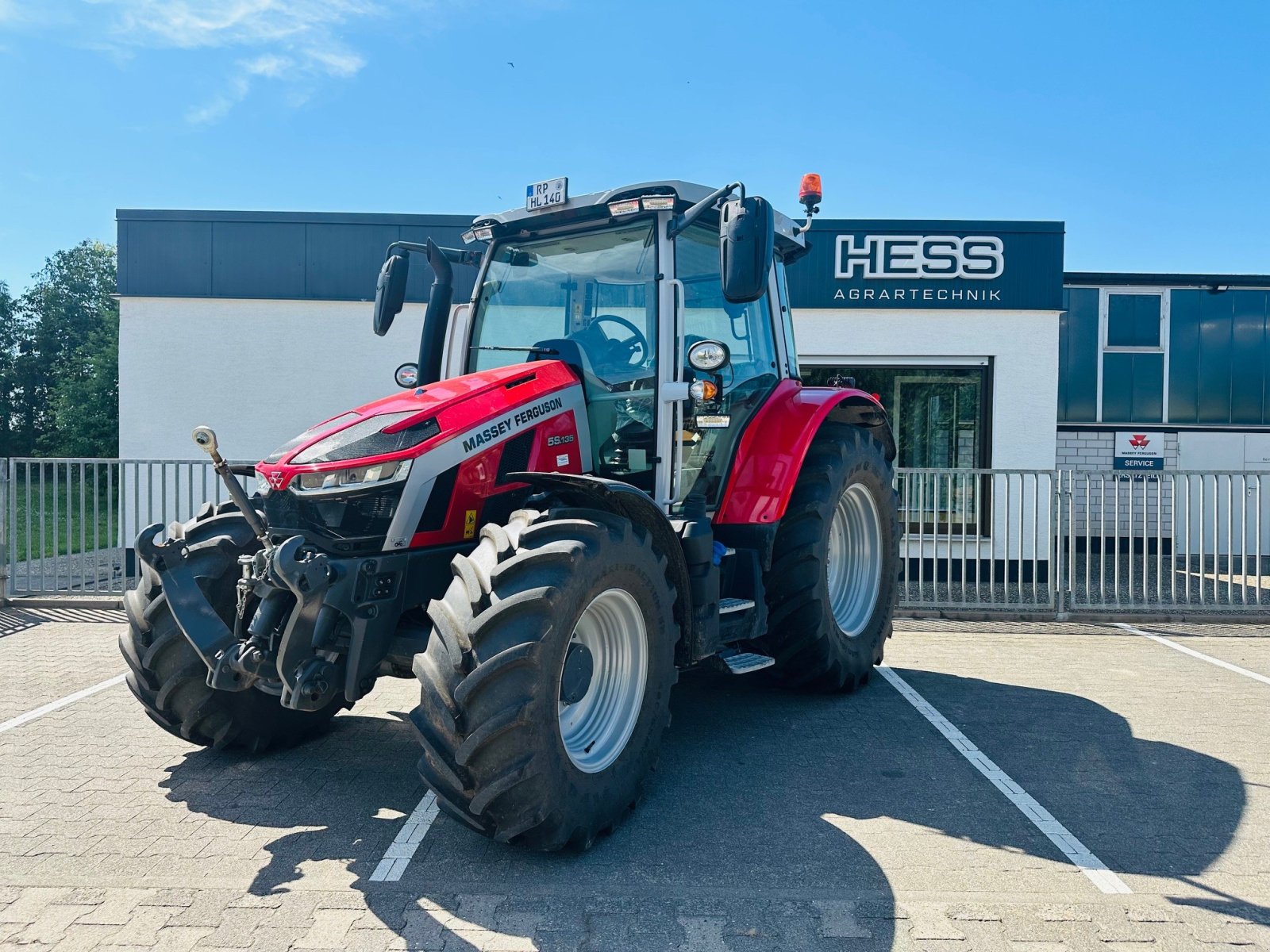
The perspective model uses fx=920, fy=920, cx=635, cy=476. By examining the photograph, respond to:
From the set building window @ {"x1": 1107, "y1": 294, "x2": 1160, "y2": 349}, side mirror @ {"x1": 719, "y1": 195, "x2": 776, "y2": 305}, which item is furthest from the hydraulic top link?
building window @ {"x1": 1107, "y1": 294, "x2": 1160, "y2": 349}

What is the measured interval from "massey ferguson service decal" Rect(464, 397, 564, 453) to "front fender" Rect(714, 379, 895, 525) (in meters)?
1.27

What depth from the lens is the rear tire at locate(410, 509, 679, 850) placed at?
306 centimetres

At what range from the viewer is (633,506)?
3.80 m

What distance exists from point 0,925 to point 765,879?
8.07 feet

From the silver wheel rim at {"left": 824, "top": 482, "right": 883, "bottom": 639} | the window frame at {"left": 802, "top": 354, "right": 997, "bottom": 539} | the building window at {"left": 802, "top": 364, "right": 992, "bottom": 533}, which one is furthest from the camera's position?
the building window at {"left": 802, "top": 364, "right": 992, "bottom": 533}

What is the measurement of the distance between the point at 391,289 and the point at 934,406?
9.01 metres

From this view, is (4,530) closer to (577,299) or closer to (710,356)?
(577,299)

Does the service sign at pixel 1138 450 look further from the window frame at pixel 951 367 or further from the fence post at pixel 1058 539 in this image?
the fence post at pixel 1058 539

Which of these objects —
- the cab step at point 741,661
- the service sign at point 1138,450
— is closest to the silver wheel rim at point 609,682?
the cab step at point 741,661

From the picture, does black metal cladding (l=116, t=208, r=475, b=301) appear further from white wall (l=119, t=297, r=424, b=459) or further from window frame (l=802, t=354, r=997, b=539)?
window frame (l=802, t=354, r=997, b=539)

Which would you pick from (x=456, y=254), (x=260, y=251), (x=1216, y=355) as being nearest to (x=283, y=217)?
(x=260, y=251)

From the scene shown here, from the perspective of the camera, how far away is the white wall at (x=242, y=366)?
11844 mm

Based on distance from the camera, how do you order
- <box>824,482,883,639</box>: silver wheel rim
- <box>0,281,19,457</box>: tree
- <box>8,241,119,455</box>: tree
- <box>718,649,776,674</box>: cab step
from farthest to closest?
<box>0,281,19,457</box>: tree
<box>8,241,119,455</box>: tree
<box>824,482,883,639</box>: silver wheel rim
<box>718,649,776,674</box>: cab step

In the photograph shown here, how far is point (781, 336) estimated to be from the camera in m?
5.82
